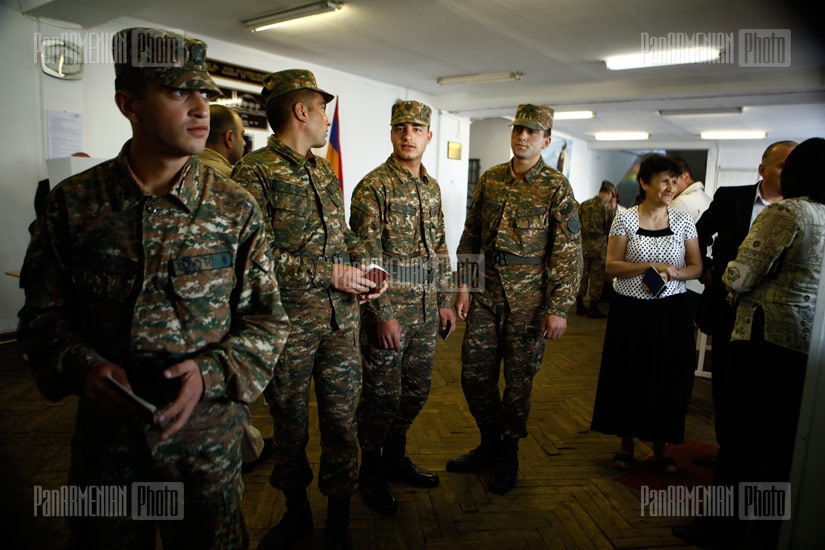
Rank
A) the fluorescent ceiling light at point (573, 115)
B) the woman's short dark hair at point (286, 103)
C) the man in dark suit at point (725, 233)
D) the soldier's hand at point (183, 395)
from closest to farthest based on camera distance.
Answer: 1. the soldier's hand at point (183, 395)
2. the woman's short dark hair at point (286, 103)
3. the man in dark suit at point (725, 233)
4. the fluorescent ceiling light at point (573, 115)

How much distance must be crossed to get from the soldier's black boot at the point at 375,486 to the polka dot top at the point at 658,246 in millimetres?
1624

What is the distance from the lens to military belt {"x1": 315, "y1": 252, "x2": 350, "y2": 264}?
73.4 inches

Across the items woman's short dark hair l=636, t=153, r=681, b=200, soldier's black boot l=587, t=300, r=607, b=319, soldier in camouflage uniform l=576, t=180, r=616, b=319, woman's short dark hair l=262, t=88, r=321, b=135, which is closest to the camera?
woman's short dark hair l=262, t=88, r=321, b=135

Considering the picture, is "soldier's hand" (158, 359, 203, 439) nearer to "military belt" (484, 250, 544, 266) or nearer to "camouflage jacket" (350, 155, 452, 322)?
"camouflage jacket" (350, 155, 452, 322)

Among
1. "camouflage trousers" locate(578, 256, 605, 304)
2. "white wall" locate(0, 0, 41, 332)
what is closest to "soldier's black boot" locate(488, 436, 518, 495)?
"white wall" locate(0, 0, 41, 332)

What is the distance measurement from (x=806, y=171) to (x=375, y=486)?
2.29 m

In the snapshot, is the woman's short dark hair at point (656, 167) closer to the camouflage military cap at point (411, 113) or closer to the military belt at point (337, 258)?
the camouflage military cap at point (411, 113)

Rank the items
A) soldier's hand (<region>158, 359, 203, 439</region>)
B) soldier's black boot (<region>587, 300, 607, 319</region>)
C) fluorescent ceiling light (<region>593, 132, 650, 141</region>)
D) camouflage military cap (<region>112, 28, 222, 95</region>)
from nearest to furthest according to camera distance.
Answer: soldier's hand (<region>158, 359, 203, 439</region>) < camouflage military cap (<region>112, 28, 222, 95</region>) < soldier's black boot (<region>587, 300, 607, 319</region>) < fluorescent ceiling light (<region>593, 132, 650, 141</region>)

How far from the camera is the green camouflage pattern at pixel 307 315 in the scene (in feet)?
5.90

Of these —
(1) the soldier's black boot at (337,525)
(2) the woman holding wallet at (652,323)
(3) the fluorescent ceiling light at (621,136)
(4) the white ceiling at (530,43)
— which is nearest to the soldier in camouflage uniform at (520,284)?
(2) the woman holding wallet at (652,323)

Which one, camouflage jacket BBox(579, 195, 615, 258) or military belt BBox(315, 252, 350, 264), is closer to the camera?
military belt BBox(315, 252, 350, 264)

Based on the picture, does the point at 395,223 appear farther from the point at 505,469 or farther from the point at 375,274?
the point at 505,469

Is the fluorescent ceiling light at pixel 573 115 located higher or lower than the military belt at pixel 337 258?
higher

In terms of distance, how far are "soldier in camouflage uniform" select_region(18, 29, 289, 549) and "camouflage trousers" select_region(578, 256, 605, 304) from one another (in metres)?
6.38
